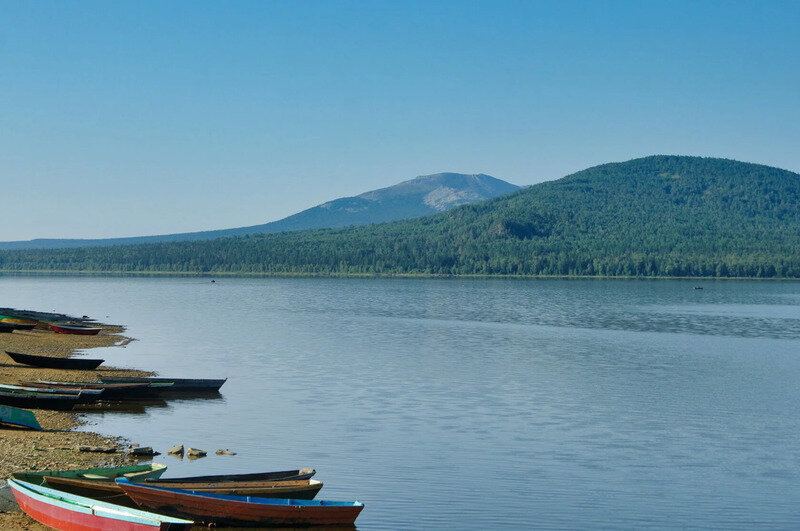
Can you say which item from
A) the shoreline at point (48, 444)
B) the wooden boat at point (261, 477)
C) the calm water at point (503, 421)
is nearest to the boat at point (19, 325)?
the calm water at point (503, 421)

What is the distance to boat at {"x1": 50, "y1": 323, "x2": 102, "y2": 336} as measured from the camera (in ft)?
233

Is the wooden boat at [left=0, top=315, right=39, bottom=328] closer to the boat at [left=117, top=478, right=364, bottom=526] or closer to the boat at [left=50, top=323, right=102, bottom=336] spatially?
the boat at [left=50, top=323, right=102, bottom=336]

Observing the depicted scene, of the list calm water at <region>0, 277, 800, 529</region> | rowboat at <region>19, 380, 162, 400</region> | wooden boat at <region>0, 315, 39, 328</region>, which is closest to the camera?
calm water at <region>0, 277, 800, 529</region>

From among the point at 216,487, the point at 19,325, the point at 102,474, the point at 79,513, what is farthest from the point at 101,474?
the point at 19,325

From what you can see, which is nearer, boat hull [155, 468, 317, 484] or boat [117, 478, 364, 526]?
boat [117, 478, 364, 526]

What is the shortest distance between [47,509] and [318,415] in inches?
708

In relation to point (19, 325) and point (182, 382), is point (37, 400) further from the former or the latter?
point (19, 325)

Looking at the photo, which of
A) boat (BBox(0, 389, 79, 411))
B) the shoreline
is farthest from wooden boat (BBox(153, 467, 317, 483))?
boat (BBox(0, 389, 79, 411))

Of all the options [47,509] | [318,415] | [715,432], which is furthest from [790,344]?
[47,509]

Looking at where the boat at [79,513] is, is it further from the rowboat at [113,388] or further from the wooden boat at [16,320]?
the wooden boat at [16,320]

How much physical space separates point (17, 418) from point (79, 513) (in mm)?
12757

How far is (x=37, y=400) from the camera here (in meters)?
35.1

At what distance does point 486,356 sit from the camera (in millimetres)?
62312

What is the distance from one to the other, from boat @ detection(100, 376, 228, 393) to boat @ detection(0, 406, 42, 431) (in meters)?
9.49
